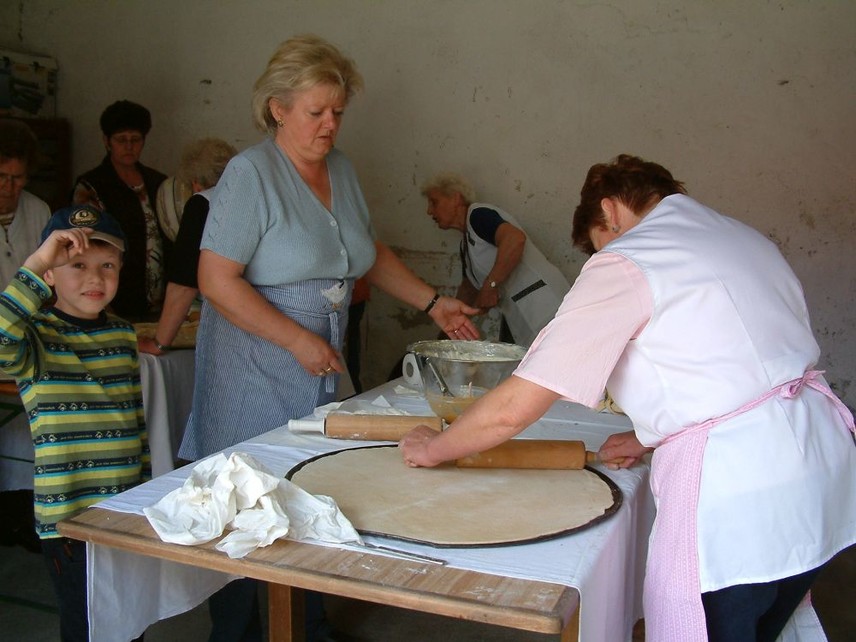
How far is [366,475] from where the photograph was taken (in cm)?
157

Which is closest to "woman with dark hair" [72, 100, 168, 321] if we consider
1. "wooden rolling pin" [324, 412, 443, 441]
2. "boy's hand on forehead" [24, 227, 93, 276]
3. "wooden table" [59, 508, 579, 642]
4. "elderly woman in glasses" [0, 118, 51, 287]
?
"elderly woman in glasses" [0, 118, 51, 287]

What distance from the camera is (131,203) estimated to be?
12.7 ft

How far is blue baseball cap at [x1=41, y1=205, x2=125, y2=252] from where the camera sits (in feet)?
5.96

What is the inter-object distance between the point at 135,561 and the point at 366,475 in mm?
426

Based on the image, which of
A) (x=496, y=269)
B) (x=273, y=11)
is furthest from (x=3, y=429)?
(x=273, y=11)

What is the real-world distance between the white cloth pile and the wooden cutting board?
0.06 meters

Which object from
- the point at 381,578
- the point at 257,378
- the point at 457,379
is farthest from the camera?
the point at 257,378

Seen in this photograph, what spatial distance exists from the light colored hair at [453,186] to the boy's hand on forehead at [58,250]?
267 centimetres

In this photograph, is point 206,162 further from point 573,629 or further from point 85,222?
point 573,629

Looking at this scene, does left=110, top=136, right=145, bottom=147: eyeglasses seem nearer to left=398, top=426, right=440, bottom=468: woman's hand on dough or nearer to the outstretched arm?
the outstretched arm

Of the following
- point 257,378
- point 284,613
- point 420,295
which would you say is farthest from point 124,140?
point 284,613

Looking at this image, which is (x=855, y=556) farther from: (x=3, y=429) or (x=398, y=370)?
(x=3, y=429)

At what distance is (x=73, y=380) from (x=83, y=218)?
13.8 inches

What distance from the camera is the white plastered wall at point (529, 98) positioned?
13.0ft
